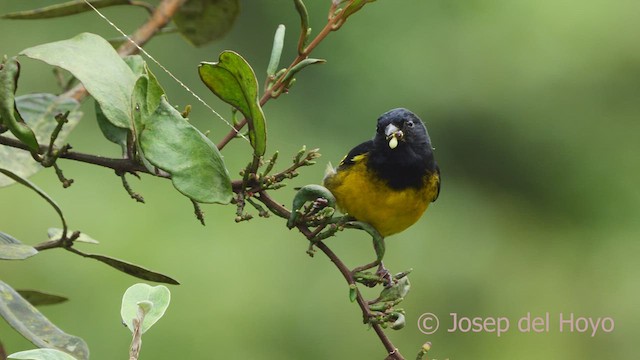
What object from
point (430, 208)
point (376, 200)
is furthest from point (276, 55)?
point (430, 208)

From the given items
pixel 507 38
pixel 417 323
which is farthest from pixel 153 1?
pixel 417 323

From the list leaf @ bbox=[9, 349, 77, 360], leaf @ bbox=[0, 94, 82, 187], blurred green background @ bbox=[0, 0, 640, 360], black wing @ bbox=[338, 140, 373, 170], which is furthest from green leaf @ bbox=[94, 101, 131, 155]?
blurred green background @ bbox=[0, 0, 640, 360]

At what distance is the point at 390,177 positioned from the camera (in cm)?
152

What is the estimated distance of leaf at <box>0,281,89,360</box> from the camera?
2.64 ft

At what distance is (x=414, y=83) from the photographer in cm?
297

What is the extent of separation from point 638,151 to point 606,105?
181mm

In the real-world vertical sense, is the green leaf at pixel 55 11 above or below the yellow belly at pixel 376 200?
below

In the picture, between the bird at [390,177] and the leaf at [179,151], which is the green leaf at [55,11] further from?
the bird at [390,177]

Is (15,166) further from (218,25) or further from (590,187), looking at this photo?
(590,187)

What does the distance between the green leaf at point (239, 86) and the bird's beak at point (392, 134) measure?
0.65 metres

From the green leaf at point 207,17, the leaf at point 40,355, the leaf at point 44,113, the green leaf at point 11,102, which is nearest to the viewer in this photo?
the leaf at point 40,355

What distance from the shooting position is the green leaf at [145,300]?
66cm

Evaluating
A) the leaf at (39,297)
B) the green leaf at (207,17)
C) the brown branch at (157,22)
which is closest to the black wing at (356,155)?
the green leaf at (207,17)

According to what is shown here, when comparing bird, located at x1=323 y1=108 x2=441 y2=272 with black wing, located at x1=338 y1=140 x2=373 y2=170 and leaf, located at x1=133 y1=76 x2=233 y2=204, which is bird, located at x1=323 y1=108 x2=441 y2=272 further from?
leaf, located at x1=133 y1=76 x2=233 y2=204
